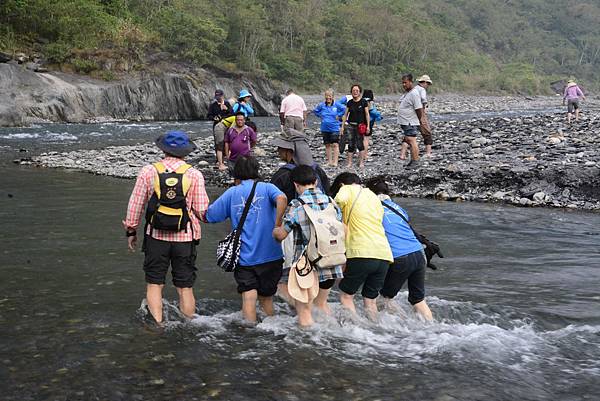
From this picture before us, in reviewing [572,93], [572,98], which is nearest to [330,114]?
[572,98]

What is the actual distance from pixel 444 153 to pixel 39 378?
1257 centimetres

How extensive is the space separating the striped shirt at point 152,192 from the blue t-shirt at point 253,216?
0.45 feet

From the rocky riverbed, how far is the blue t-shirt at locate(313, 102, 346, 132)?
112cm

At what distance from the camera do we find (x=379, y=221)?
18.4 feet

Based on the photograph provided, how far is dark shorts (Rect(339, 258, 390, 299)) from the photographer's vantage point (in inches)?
216

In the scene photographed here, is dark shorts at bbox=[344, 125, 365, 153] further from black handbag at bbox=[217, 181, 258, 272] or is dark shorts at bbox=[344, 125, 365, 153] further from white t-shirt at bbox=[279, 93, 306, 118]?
black handbag at bbox=[217, 181, 258, 272]

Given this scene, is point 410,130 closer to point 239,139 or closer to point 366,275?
point 239,139

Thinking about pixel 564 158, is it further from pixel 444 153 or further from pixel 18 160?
pixel 18 160

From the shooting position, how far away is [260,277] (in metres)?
5.53

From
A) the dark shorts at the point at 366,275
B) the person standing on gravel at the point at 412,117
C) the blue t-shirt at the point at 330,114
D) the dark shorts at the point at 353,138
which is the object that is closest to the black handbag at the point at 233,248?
the dark shorts at the point at 366,275

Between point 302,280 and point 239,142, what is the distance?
23.3ft

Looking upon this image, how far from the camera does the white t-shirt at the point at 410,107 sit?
540 inches

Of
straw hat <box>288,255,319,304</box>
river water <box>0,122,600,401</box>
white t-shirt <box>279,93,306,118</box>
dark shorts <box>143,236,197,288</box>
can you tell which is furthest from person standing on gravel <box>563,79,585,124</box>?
dark shorts <box>143,236,197,288</box>

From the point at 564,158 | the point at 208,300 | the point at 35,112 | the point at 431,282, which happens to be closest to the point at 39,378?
the point at 208,300
